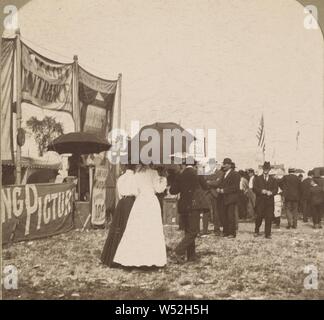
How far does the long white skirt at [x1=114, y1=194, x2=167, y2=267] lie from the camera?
6211mm

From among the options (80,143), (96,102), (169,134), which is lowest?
(80,143)

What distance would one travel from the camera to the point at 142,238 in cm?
623

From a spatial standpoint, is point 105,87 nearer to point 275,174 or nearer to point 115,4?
point 115,4

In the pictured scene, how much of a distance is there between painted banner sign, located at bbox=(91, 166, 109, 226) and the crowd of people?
0.79 ft

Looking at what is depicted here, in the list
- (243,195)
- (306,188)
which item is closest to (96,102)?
(243,195)

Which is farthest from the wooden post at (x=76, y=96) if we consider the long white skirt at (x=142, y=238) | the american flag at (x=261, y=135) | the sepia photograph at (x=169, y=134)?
the american flag at (x=261, y=135)

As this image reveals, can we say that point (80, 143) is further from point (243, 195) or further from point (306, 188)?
point (306, 188)

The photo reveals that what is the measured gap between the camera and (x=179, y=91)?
6.57 meters

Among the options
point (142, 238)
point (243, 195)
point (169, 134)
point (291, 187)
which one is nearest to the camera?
point (142, 238)

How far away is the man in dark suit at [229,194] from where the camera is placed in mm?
6555

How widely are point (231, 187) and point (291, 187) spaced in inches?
28.1

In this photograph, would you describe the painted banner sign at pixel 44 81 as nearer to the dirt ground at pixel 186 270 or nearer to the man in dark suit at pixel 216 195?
the dirt ground at pixel 186 270

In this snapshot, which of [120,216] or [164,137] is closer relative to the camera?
[120,216]

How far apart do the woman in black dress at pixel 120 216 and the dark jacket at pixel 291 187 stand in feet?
5.95
